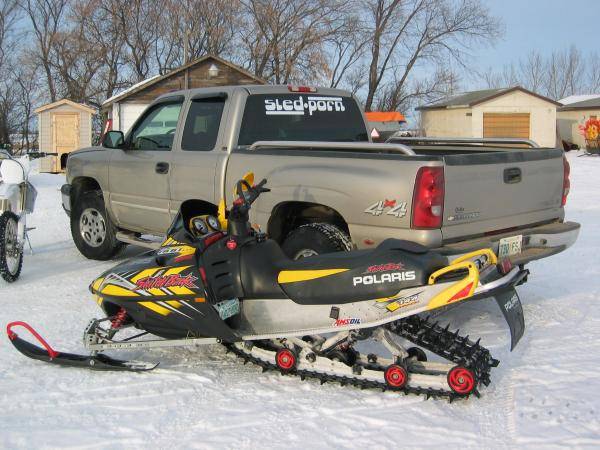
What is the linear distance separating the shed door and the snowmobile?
74.5ft

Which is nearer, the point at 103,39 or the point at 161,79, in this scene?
the point at 161,79

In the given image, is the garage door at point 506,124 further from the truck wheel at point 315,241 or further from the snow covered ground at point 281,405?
the truck wheel at point 315,241

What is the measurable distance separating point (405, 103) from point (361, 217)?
1644 inches

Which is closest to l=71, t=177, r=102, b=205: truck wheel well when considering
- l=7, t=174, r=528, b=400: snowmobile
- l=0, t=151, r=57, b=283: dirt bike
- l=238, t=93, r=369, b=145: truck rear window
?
l=0, t=151, r=57, b=283: dirt bike

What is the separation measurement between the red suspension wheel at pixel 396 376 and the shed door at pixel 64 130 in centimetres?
2401

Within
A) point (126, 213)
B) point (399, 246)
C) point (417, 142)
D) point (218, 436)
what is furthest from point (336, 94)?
point (218, 436)

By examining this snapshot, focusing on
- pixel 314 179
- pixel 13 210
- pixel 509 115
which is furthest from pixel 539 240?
pixel 509 115

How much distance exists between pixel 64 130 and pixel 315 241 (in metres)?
22.8

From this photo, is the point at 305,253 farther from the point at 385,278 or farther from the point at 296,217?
the point at 385,278

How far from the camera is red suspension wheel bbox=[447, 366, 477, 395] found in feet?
12.4

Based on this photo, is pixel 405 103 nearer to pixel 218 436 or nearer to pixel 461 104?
pixel 461 104

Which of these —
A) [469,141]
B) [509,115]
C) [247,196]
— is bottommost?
[247,196]

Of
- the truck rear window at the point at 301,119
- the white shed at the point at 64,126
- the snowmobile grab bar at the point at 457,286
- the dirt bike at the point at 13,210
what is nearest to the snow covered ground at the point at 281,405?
the snowmobile grab bar at the point at 457,286

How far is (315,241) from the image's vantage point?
522 cm
